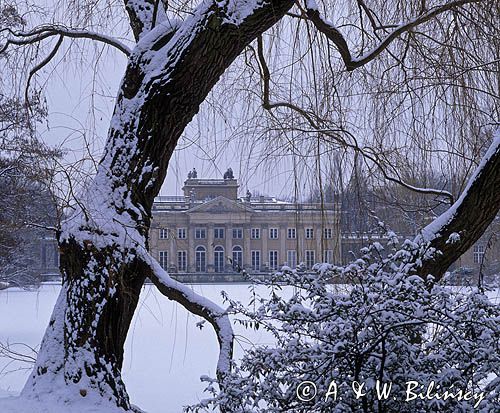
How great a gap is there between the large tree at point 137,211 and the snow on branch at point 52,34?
1.22 feet

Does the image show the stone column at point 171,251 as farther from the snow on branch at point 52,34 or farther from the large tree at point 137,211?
the snow on branch at point 52,34

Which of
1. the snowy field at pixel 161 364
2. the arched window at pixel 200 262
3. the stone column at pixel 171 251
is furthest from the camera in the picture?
the arched window at pixel 200 262

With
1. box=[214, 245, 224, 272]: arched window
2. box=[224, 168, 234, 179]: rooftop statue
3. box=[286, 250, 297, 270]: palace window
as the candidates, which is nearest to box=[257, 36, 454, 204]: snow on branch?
box=[224, 168, 234, 179]: rooftop statue

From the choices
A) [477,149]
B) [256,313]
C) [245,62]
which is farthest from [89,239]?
[477,149]

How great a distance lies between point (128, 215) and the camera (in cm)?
257

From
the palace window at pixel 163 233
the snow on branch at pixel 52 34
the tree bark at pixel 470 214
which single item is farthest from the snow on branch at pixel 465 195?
the snow on branch at pixel 52 34

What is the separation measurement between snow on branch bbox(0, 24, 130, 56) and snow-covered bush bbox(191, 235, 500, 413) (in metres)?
1.50

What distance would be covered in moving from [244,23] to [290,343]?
1.15 m

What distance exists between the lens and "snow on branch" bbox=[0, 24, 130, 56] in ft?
9.84

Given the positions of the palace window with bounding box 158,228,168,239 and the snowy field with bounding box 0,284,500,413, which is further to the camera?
the snowy field with bounding box 0,284,500,413

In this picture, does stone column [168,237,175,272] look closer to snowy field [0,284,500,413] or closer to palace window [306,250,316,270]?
palace window [306,250,316,270]

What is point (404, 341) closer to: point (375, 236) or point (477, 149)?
point (375, 236)

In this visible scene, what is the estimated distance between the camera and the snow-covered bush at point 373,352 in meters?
1.72

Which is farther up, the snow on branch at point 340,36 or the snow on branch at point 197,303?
the snow on branch at point 340,36
